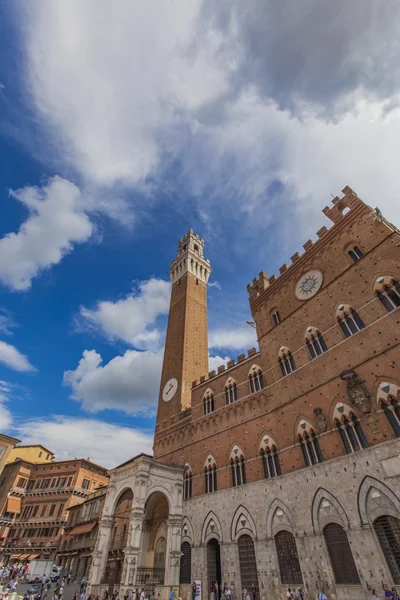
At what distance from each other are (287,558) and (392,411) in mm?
9063

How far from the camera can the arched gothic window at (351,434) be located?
14180 millimetres

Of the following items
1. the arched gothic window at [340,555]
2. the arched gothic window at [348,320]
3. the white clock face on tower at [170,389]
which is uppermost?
the white clock face on tower at [170,389]

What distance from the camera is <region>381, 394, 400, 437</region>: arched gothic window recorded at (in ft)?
43.3

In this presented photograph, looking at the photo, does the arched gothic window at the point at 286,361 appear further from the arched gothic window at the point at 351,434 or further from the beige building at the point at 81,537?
the beige building at the point at 81,537

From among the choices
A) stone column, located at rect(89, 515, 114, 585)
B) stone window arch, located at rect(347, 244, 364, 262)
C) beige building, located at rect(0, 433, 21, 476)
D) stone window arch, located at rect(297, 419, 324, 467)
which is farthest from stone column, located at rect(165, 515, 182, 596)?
beige building, located at rect(0, 433, 21, 476)

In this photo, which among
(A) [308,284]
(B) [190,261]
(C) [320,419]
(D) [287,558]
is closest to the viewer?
(D) [287,558]

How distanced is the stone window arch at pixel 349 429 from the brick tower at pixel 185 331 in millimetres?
15500

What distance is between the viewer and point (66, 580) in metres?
28.9

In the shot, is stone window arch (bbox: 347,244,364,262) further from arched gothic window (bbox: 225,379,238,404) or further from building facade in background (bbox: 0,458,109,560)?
building facade in background (bbox: 0,458,109,560)

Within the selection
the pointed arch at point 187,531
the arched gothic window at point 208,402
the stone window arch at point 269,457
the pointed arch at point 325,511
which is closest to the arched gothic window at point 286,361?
the stone window arch at point 269,457

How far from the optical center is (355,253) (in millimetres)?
18438

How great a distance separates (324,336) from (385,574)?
33.9 ft

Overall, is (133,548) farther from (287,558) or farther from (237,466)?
(287,558)

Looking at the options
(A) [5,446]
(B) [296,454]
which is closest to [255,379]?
(B) [296,454]
